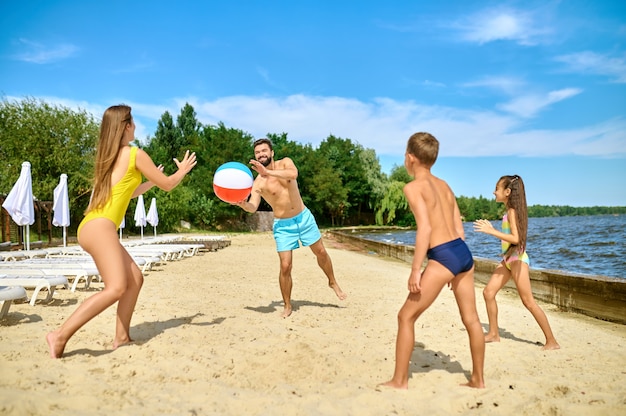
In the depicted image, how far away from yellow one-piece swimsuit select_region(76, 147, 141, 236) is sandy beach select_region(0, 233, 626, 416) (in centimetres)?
121

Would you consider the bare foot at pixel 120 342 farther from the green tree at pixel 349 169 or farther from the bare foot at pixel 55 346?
the green tree at pixel 349 169

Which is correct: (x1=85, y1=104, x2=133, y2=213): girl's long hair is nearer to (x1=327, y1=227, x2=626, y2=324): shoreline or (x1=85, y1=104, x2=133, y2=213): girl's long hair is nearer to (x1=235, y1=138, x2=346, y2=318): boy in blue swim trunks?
(x1=235, y1=138, x2=346, y2=318): boy in blue swim trunks

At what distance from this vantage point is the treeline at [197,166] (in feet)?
102

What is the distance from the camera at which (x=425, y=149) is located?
11.9 ft

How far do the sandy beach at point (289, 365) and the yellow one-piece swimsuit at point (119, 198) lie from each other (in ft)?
3.96

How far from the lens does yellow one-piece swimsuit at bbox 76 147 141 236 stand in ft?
13.6

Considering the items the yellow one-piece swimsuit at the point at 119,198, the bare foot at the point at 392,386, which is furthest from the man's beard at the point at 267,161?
the bare foot at the point at 392,386

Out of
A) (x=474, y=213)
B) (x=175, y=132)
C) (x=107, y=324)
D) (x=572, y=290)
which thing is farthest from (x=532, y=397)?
(x=474, y=213)

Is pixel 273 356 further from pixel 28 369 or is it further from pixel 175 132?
pixel 175 132

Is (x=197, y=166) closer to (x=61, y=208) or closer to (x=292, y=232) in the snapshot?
(x=61, y=208)

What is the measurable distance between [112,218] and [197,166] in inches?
2057

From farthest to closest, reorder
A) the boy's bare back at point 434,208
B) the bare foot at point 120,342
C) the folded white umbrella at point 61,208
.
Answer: the folded white umbrella at point 61,208, the bare foot at point 120,342, the boy's bare back at point 434,208

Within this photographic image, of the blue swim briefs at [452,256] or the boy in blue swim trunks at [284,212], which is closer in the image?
the blue swim briefs at [452,256]

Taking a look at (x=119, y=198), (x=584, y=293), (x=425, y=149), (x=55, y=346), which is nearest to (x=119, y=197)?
(x=119, y=198)
